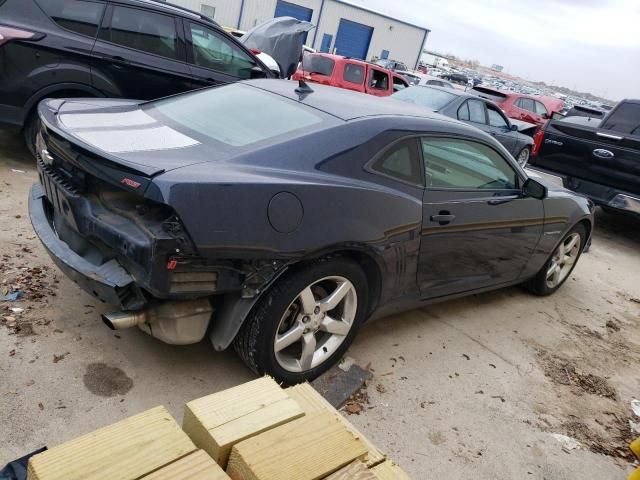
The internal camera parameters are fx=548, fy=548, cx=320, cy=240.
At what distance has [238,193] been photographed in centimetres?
240

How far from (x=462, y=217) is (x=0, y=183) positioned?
401cm

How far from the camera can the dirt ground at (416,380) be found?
2633 millimetres

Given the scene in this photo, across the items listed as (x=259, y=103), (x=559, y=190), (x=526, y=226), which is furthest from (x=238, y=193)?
(x=559, y=190)

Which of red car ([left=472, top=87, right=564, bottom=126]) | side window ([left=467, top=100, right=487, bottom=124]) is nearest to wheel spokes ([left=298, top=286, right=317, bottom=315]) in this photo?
side window ([left=467, top=100, right=487, bottom=124])

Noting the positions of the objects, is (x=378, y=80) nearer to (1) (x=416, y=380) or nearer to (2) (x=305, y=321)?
(1) (x=416, y=380)

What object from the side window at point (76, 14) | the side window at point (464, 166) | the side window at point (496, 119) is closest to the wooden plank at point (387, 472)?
the side window at point (464, 166)

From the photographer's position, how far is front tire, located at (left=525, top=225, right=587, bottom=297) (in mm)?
4836

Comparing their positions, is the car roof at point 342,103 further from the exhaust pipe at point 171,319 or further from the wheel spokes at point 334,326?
the exhaust pipe at point 171,319

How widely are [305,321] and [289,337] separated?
12 cm

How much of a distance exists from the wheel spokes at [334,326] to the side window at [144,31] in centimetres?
402

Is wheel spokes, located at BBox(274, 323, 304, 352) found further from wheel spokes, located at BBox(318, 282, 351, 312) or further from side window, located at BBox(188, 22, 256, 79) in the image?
side window, located at BBox(188, 22, 256, 79)

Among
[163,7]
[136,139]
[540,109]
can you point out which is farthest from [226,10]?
[136,139]

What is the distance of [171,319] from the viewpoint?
2.52m

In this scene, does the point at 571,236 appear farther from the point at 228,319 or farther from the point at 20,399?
the point at 20,399
